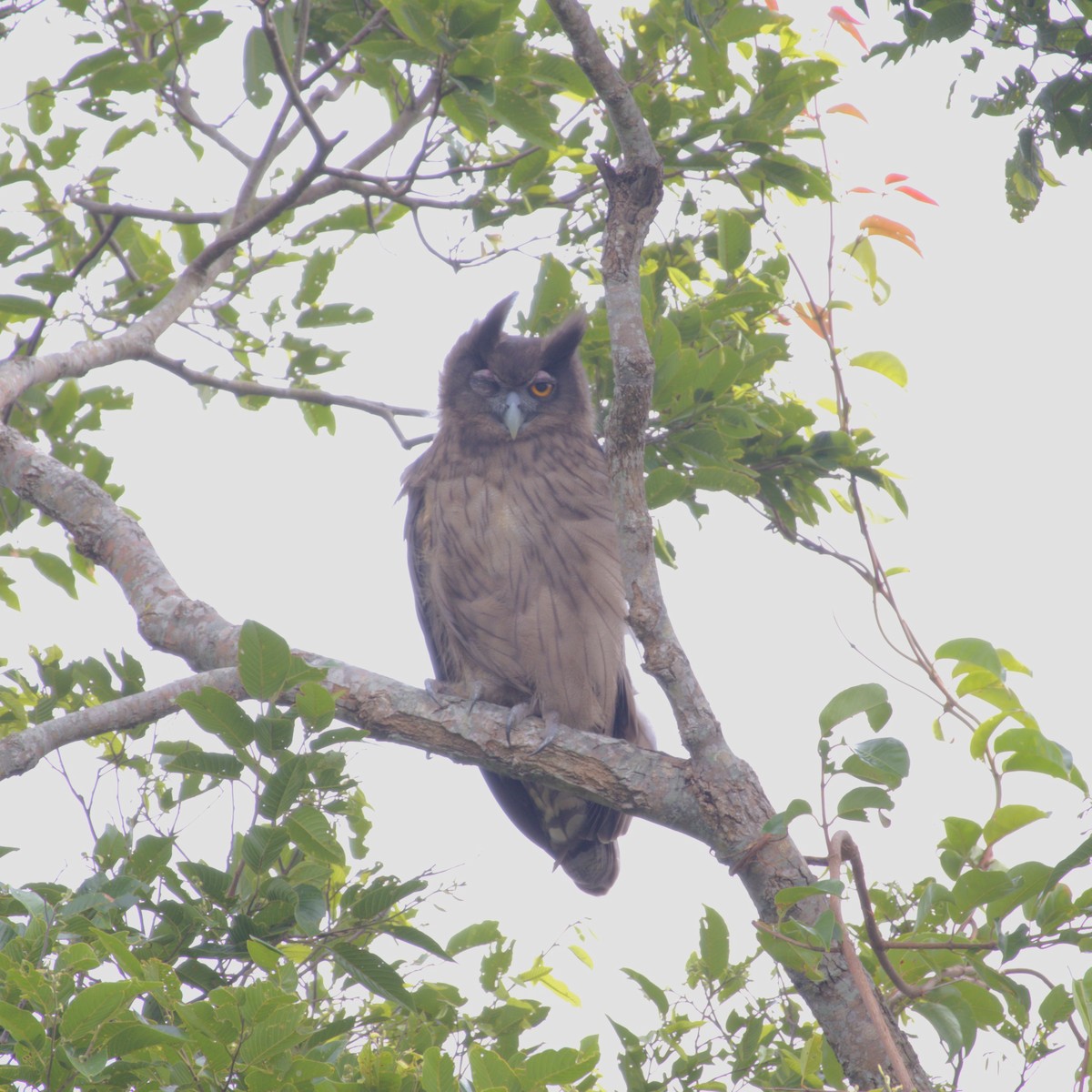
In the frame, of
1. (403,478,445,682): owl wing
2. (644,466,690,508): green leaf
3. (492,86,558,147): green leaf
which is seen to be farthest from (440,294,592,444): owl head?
(492,86,558,147): green leaf

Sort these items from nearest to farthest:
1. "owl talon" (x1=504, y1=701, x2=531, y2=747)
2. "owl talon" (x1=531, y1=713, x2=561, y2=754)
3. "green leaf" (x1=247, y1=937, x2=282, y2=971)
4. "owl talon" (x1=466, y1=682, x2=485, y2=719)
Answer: "green leaf" (x1=247, y1=937, x2=282, y2=971) → "owl talon" (x1=531, y1=713, x2=561, y2=754) → "owl talon" (x1=504, y1=701, x2=531, y2=747) → "owl talon" (x1=466, y1=682, x2=485, y2=719)

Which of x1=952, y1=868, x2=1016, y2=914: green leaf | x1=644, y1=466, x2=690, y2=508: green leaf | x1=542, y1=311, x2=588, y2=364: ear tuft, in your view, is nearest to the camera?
x1=952, y1=868, x2=1016, y2=914: green leaf

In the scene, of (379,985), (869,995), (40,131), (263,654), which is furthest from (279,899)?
(40,131)

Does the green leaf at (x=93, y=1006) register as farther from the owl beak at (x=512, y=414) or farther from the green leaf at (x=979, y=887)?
the owl beak at (x=512, y=414)

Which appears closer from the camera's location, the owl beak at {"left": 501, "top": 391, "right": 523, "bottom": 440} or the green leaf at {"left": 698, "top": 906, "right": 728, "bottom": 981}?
the green leaf at {"left": 698, "top": 906, "right": 728, "bottom": 981}

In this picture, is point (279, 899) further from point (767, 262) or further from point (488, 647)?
point (767, 262)

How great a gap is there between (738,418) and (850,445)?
1.50 feet

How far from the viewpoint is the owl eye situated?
16.1 feet

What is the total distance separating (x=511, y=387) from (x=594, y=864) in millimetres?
2001

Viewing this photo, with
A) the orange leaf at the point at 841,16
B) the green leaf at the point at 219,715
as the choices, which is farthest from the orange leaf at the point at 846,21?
the green leaf at the point at 219,715

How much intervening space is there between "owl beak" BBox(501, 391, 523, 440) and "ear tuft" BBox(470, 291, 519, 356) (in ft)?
1.27

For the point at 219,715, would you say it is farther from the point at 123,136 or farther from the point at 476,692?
the point at 123,136

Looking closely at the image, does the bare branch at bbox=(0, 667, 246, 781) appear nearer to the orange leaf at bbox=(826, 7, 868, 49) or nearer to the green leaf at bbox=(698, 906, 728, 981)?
the green leaf at bbox=(698, 906, 728, 981)

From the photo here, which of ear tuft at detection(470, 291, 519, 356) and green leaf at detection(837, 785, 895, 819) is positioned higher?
ear tuft at detection(470, 291, 519, 356)
